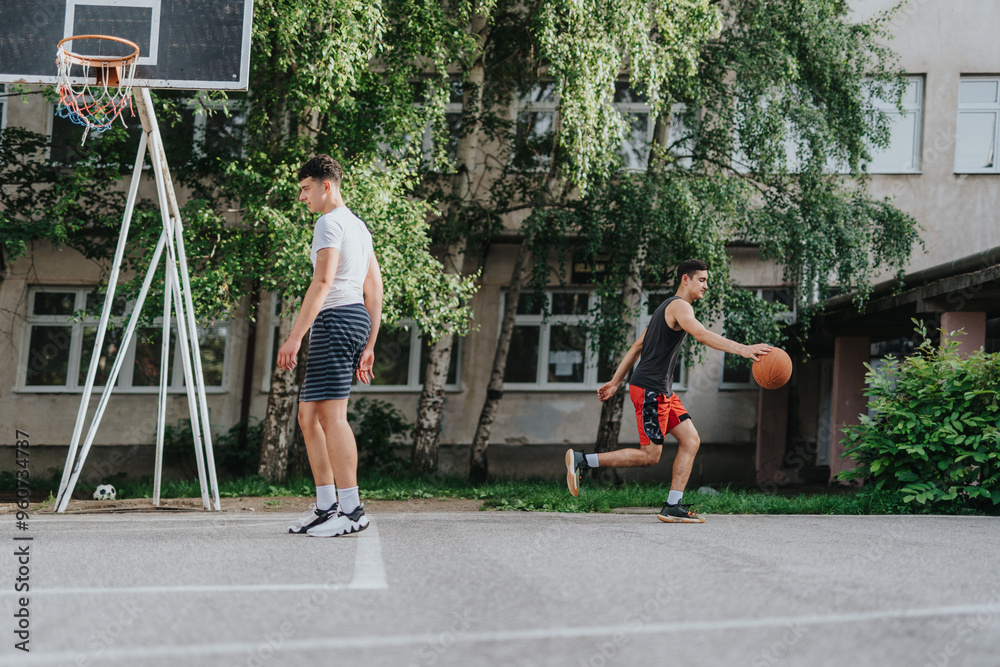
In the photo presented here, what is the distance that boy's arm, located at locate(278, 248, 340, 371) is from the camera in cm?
495

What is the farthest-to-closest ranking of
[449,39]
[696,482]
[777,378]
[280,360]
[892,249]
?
[696,482] → [892,249] → [449,39] → [777,378] → [280,360]

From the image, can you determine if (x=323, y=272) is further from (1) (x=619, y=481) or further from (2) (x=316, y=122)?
(1) (x=619, y=481)

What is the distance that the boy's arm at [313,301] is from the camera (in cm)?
495

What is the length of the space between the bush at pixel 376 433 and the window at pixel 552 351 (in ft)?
8.14

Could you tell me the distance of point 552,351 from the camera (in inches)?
668

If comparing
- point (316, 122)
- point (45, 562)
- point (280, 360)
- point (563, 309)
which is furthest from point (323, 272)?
point (563, 309)

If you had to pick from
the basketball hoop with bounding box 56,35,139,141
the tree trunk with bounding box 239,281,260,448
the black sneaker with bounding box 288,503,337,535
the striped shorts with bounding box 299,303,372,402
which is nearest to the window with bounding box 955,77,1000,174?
the tree trunk with bounding box 239,281,260,448

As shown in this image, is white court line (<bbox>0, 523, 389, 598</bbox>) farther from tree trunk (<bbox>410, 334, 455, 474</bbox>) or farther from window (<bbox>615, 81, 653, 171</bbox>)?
window (<bbox>615, 81, 653, 171</bbox>)

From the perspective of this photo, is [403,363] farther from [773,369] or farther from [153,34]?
[773,369]

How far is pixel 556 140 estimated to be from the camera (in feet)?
40.0

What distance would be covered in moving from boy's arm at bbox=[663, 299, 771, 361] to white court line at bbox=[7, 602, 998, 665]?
117 inches

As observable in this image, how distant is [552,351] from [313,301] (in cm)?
1217

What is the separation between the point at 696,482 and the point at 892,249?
598 cm

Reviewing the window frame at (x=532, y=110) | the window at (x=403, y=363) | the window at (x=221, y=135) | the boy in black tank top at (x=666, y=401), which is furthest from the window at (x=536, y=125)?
the boy in black tank top at (x=666, y=401)
